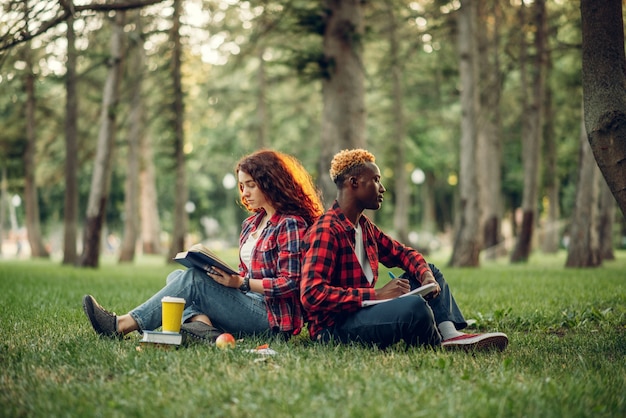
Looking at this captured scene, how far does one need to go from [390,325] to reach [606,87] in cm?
234

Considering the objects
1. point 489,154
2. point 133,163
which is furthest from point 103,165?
point 489,154

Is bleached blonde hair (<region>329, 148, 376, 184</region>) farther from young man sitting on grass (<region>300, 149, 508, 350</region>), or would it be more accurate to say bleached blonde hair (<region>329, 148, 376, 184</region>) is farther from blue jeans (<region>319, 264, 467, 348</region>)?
blue jeans (<region>319, 264, 467, 348</region>)

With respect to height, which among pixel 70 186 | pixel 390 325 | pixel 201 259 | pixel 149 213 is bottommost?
pixel 390 325

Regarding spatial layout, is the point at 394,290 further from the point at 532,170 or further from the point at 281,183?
the point at 532,170

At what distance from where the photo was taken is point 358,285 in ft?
17.7

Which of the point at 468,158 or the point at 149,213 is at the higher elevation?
the point at 468,158

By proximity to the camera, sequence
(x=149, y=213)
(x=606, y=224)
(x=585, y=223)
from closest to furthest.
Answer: (x=585, y=223), (x=606, y=224), (x=149, y=213)

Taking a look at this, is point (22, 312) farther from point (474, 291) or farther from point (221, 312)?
point (474, 291)

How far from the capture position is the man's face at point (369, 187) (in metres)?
5.29

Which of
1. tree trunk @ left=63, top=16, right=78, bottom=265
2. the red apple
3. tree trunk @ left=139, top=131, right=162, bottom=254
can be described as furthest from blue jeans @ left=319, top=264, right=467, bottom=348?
tree trunk @ left=139, top=131, right=162, bottom=254

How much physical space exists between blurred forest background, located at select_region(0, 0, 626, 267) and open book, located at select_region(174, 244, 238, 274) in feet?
6.40

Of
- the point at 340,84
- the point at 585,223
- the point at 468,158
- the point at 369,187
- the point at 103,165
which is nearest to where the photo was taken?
the point at 369,187

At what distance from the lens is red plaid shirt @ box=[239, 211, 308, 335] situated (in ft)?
17.8

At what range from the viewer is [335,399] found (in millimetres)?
3736
